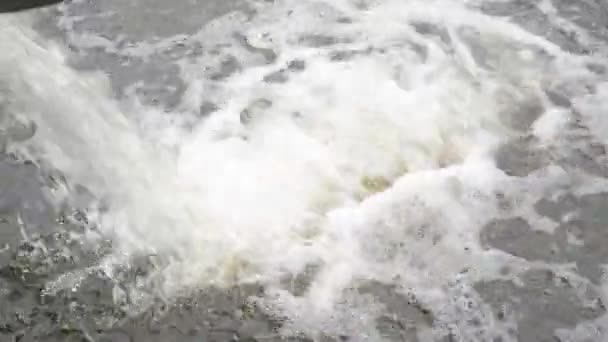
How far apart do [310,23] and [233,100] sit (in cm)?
84

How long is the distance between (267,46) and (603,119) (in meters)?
1.86

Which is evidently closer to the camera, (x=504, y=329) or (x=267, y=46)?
(x=504, y=329)

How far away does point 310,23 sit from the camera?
4.54 m

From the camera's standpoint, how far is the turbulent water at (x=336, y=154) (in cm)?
301

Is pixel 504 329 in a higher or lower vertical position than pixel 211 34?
lower

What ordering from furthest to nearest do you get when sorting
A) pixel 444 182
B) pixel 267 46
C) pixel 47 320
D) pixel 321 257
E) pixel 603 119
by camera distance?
pixel 267 46 < pixel 603 119 < pixel 444 182 < pixel 321 257 < pixel 47 320

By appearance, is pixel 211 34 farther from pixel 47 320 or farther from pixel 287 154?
pixel 47 320

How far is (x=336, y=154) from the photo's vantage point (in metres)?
3.66

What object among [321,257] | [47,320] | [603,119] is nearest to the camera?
[47,320]

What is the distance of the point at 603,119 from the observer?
12.4 ft

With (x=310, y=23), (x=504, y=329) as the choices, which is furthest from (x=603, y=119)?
(x=310, y=23)

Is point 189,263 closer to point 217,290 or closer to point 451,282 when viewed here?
point 217,290

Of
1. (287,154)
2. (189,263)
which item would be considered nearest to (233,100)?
(287,154)

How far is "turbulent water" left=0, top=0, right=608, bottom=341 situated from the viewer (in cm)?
301
